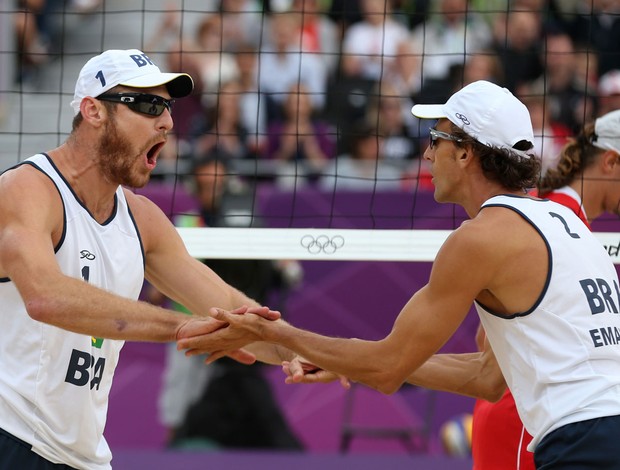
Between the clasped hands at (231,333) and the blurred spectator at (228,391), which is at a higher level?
the clasped hands at (231,333)

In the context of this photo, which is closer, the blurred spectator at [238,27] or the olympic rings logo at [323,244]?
the olympic rings logo at [323,244]

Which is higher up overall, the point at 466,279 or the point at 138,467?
the point at 466,279

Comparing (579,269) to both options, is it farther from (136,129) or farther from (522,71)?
(522,71)

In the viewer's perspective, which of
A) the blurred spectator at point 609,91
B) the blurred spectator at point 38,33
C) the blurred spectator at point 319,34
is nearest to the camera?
the blurred spectator at point 609,91

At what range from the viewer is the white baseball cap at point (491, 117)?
14.3 feet

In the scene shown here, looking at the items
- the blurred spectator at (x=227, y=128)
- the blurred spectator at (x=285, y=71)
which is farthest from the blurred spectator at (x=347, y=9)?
the blurred spectator at (x=227, y=128)

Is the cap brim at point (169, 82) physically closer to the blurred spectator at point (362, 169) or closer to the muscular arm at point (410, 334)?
the muscular arm at point (410, 334)

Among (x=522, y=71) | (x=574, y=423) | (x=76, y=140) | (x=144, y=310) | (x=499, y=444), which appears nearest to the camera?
(x=574, y=423)

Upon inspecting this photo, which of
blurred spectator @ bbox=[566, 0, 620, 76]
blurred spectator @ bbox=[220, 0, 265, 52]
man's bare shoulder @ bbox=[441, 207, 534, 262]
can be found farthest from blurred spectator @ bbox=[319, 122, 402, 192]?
man's bare shoulder @ bbox=[441, 207, 534, 262]

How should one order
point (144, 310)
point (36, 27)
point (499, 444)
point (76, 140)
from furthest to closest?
1. point (36, 27)
2. point (499, 444)
3. point (76, 140)
4. point (144, 310)

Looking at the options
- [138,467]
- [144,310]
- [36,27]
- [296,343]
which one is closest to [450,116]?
[296,343]

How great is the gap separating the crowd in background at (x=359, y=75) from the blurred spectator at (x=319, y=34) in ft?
0.05

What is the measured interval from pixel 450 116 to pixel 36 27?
923cm

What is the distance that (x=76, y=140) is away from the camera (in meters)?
4.69
